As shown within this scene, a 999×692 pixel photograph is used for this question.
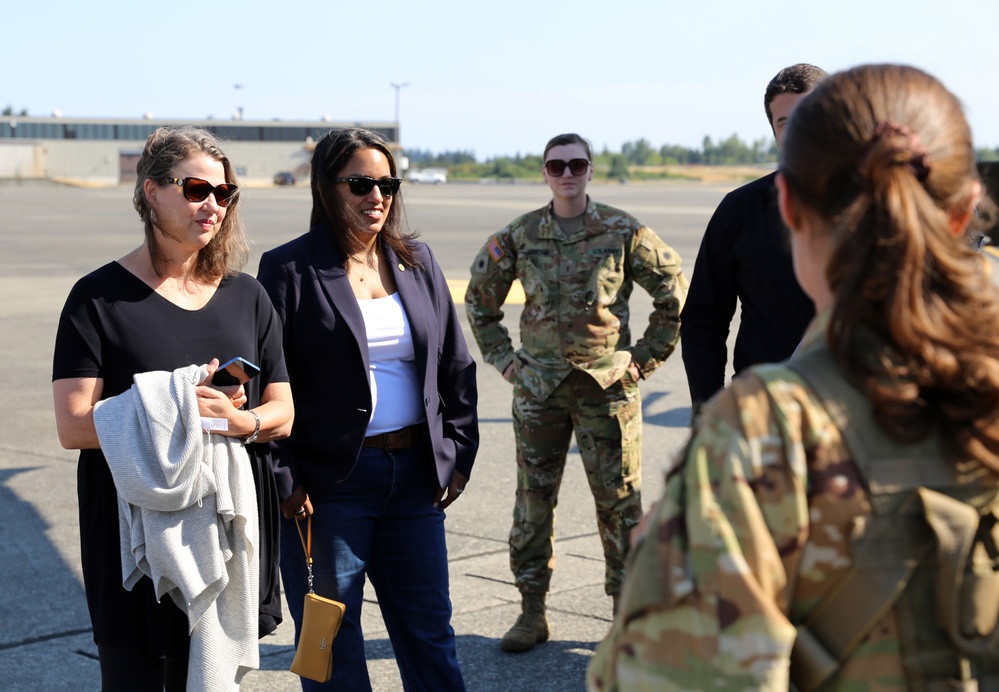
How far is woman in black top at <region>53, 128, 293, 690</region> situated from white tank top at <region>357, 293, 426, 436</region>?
11.9 inches

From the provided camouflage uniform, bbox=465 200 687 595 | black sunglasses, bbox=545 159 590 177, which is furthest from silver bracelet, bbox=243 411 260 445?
black sunglasses, bbox=545 159 590 177

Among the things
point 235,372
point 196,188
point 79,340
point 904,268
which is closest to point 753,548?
point 904,268

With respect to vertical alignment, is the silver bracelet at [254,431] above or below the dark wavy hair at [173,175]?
below

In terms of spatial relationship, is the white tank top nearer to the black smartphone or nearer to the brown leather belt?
the brown leather belt

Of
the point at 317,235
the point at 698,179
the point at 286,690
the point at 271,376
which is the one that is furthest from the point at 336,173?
the point at 698,179

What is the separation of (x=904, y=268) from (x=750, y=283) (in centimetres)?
233

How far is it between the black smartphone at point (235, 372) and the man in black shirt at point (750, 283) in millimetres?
1381

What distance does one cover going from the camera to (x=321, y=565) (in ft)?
11.1

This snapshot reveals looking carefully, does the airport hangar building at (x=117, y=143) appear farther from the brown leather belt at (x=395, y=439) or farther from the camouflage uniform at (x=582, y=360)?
the brown leather belt at (x=395, y=439)

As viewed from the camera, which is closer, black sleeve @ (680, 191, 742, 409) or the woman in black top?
the woman in black top

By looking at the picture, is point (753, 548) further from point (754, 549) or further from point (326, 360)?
point (326, 360)

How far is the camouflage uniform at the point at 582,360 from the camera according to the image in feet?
15.0

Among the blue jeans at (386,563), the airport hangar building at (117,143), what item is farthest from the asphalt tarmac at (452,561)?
the airport hangar building at (117,143)

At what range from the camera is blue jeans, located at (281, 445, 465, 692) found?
3371 millimetres
